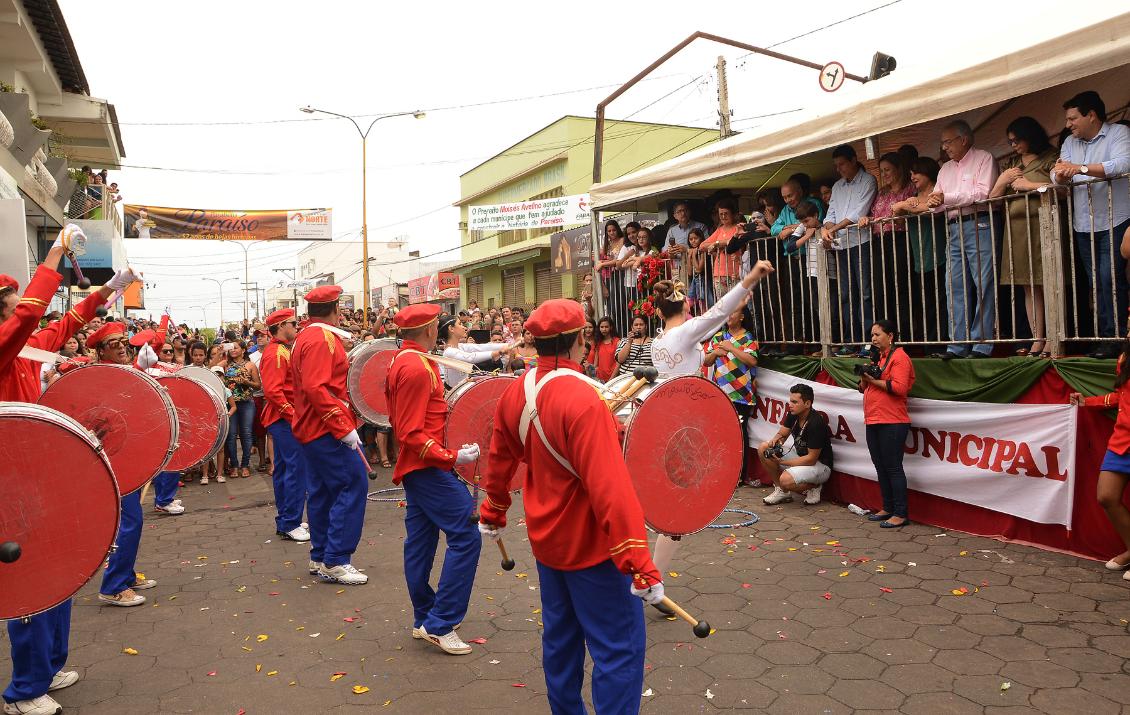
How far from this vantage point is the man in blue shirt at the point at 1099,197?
559cm

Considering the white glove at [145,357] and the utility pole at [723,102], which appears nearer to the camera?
the white glove at [145,357]

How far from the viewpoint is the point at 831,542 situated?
6.61 meters

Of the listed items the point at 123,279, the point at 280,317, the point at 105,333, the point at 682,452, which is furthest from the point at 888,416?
the point at 105,333

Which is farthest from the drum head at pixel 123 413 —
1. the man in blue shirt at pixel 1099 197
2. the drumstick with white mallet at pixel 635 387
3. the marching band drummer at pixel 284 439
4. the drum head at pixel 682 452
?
the man in blue shirt at pixel 1099 197

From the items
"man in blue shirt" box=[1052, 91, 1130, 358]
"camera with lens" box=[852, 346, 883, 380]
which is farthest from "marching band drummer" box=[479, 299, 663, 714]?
"camera with lens" box=[852, 346, 883, 380]

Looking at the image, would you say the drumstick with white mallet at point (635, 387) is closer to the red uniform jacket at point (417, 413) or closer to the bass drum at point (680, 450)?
the bass drum at point (680, 450)

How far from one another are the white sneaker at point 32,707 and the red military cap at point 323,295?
3.06 m

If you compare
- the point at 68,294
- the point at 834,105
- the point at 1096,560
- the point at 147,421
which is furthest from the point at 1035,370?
the point at 68,294

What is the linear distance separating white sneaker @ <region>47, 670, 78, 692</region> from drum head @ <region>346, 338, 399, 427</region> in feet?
11.8

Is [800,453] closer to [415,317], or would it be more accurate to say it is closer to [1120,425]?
[1120,425]

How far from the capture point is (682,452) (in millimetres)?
4035

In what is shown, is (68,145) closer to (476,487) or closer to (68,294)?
(68,294)

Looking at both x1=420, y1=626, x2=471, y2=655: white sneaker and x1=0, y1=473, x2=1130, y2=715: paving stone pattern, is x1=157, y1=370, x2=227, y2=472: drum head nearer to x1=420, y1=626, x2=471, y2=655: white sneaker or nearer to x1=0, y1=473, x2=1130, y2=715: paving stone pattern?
x1=0, y1=473, x2=1130, y2=715: paving stone pattern

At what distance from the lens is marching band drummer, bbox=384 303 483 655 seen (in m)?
4.68
